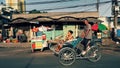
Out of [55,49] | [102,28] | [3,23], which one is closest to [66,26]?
[102,28]

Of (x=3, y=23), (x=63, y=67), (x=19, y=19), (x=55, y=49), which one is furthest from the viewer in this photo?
(x=3, y=23)

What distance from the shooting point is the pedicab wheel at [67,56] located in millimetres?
12703

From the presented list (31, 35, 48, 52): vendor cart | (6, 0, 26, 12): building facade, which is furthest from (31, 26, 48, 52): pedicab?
(6, 0, 26, 12): building facade

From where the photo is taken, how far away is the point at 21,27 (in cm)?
3616

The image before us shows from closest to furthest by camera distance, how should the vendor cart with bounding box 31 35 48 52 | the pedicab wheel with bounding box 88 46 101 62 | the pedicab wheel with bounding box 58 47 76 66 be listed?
the pedicab wheel with bounding box 58 47 76 66
the pedicab wheel with bounding box 88 46 101 62
the vendor cart with bounding box 31 35 48 52

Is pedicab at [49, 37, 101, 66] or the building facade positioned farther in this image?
the building facade

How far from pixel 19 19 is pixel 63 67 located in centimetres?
2373

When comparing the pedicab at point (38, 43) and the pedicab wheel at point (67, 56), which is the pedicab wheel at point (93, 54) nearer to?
the pedicab wheel at point (67, 56)

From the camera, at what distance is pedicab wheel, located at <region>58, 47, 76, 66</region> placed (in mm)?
12703

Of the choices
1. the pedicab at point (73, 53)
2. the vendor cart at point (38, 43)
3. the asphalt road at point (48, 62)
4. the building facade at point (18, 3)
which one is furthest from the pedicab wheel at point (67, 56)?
the building facade at point (18, 3)

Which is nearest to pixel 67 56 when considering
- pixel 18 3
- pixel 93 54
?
pixel 93 54

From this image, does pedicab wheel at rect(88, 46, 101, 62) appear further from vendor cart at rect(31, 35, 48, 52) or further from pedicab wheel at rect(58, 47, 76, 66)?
vendor cart at rect(31, 35, 48, 52)

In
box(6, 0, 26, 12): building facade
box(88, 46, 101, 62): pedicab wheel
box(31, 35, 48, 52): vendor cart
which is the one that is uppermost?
box(6, 0, 26, 12): building facade

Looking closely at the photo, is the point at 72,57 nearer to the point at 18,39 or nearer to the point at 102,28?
the point at 18,39
